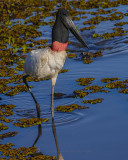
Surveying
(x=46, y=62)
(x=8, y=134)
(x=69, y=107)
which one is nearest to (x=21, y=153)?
(x=8, y=134)

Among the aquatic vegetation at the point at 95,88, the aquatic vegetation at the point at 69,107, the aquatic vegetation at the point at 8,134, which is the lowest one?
the aquatic vegetation at the point at 8,134

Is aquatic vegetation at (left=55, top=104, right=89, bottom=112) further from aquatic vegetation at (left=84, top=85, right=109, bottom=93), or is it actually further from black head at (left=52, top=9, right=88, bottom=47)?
black head at (left=52, top=9, right=88, bottom=47)

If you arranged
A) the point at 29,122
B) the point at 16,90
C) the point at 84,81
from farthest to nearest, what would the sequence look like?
the point at 84,81 → the point at 16,90 → the point at 29,122

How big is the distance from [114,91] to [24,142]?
8.05 ft

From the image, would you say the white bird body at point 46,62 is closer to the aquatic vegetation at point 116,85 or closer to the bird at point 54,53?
the bird at point 54,53

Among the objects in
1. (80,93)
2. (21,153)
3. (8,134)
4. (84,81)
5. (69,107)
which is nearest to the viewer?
(21,153)

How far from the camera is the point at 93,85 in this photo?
332 inches

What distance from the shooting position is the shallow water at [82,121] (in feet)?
19.3

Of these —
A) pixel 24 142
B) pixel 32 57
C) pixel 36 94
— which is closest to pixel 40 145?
pixel 24 142

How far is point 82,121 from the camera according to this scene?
269 inches

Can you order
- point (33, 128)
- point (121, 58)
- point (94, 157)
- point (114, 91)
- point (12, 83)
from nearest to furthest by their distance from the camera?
point (94, 157), point (33, 128), point (114, 91), point (12, 83), point (121, 58)

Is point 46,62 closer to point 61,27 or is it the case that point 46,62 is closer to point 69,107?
point 61,27

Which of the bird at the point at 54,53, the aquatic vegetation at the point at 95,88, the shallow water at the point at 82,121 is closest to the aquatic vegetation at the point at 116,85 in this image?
the aquatic vegetation at the point at 95,88

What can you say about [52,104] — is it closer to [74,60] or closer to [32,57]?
[32,57]
